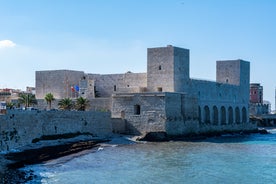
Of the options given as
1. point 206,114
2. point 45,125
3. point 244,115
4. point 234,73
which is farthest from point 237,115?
point 45,125

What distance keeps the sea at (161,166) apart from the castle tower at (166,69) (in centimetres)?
1183

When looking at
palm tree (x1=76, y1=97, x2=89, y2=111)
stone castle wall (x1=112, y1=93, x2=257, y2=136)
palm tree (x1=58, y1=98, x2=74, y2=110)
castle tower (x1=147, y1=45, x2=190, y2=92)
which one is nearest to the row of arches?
castle tower (x1=147, y1=45, x2=190, y2=92)

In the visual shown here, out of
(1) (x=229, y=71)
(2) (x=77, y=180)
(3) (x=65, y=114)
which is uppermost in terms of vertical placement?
(1) (x=229, y=71)

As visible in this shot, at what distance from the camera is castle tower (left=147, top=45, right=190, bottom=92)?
1912 inches

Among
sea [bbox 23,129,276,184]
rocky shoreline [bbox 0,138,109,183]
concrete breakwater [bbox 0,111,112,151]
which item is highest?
concrete breakwater [bbox 0,111,112,151]

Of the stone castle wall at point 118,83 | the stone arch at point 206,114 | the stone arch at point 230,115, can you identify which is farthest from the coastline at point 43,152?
the stone arch at point 230,115

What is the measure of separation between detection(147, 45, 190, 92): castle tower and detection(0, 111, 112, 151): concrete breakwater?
7.67 m

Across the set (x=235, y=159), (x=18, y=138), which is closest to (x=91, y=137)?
(x=18, y=138)

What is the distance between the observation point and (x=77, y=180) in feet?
75.9

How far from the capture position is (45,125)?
116ft

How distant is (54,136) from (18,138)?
493cm

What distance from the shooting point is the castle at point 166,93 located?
44.8 metres

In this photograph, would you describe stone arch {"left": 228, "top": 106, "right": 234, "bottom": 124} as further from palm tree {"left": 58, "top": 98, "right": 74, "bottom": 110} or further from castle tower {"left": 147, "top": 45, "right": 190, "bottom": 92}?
palm tree {"left": 58, "top": 98, "right": 74, "bottom": 110}

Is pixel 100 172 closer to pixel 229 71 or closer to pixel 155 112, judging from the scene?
pixel 155 112
